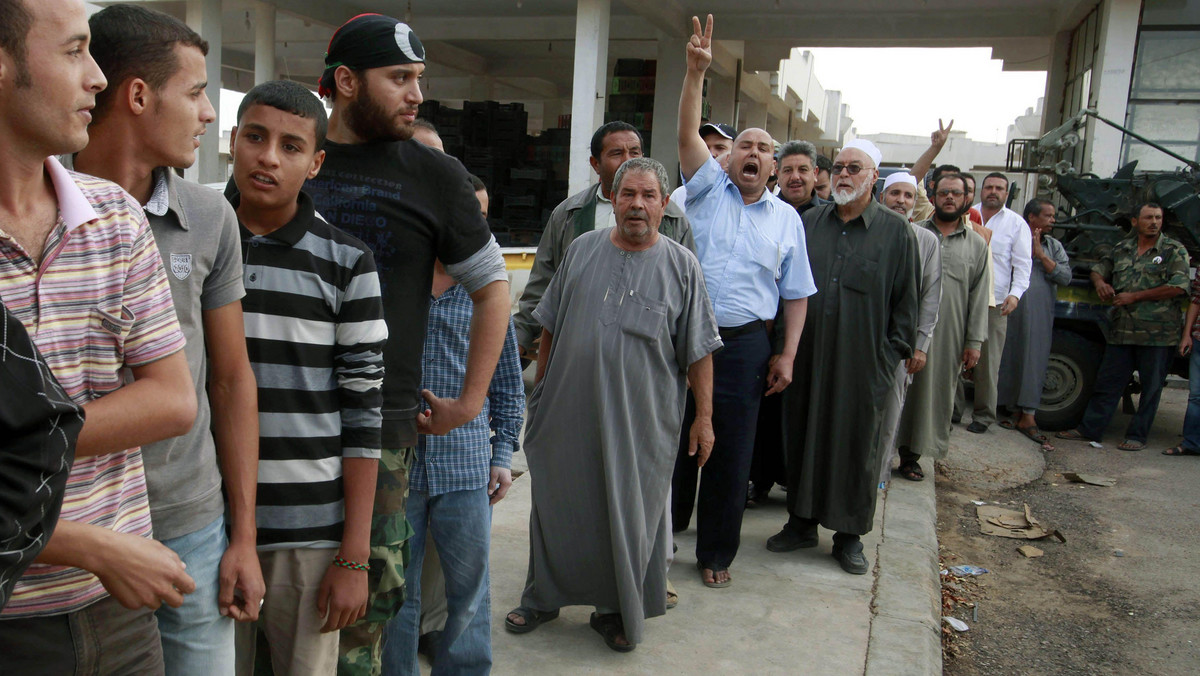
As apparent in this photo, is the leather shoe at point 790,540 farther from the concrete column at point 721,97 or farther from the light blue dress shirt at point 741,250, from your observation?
the concrete column at point 721,97

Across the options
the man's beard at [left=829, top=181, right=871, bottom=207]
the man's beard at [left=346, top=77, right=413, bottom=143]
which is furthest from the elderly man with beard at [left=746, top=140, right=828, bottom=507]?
the man's beard at [left=346, top=77, right=413, bottom=143]

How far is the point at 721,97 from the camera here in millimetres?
18344

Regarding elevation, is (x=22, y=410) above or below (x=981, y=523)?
above

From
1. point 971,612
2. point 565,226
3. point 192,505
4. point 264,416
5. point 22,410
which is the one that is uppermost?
point 565,226

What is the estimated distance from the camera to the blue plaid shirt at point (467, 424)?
254 centimetres

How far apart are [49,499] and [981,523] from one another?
223 inches

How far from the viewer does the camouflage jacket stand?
7566mm

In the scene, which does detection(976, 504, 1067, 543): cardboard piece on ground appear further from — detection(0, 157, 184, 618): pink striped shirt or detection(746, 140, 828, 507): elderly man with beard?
detection(0, 157, 184, 618): pink striped shirt

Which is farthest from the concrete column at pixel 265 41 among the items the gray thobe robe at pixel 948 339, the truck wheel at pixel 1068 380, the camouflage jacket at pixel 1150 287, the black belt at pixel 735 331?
the black belt at pixel 735 331

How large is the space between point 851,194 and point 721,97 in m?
14.6

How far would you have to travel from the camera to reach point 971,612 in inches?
175

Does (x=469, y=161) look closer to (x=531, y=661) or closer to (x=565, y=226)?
(x=565, y=226)

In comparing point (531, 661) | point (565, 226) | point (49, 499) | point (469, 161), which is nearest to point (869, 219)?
point (565, 226)

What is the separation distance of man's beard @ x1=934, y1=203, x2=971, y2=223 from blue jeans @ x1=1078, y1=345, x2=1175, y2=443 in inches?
94.3
